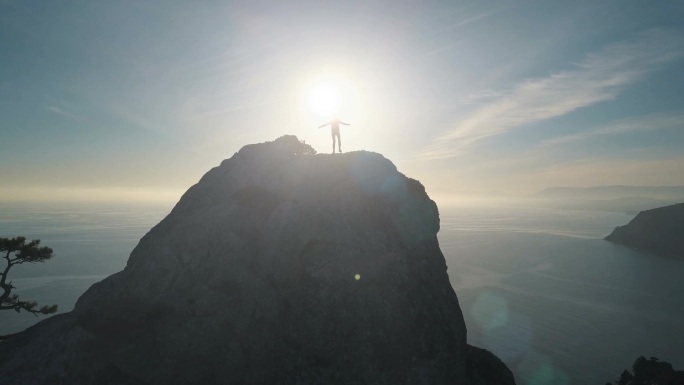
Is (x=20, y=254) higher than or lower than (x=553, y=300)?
higher

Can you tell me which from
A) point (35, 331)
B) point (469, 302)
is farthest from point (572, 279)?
point (35, 331)

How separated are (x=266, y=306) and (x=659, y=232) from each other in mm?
212173

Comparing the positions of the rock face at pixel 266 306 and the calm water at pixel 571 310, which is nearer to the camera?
the rock face at pixel 266 306

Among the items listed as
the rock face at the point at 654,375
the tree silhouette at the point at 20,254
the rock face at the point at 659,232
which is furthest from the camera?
the rock face at the point at 659,232

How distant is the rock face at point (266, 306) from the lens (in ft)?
55.1

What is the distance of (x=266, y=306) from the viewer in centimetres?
1802

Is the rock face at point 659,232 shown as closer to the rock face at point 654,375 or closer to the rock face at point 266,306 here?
the rock face at point 654,375

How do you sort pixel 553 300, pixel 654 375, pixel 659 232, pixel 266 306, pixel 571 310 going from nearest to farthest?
pixel 266 306 < pixel 654 375 < pixel 571 310 < pixel 553 300 < pixel 659 232

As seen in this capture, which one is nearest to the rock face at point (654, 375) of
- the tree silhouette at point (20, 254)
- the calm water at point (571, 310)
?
the calm water at point (571, 310)

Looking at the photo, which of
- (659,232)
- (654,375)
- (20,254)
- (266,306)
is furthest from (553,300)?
(659,232)

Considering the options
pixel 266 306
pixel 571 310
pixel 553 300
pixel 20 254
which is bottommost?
pixel 571 310

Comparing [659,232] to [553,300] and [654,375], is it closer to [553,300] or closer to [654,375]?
[553,300]

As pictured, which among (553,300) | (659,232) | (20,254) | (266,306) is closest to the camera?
(266,306)

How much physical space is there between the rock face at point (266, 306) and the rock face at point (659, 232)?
190 metres
